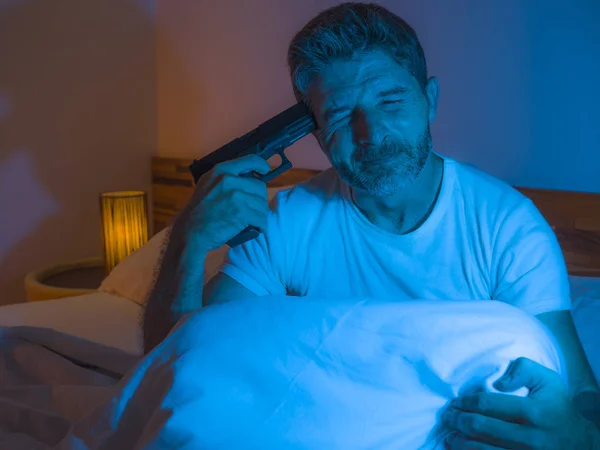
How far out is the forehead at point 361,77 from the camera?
84 cm

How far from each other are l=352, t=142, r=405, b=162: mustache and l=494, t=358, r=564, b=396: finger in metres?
0.36

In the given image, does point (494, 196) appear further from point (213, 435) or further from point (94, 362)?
point (94, 362)

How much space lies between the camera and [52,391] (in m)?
1.04

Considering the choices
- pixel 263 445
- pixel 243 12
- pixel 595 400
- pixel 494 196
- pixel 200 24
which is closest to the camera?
pixel 263 445

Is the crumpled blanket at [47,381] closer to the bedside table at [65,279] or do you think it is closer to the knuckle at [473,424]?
the bedside table at [65,279]

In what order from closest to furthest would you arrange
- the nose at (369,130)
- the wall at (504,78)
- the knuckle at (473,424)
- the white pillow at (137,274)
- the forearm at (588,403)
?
1. the knuckle at (473,424)
2. the forearm at (588,403)
3. the nose at (369,130)
4. the wall at (504,78)
5. the white pillow at (137,274)

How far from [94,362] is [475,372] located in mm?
831

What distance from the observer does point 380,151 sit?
830 mm

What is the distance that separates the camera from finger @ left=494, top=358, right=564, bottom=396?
551mm

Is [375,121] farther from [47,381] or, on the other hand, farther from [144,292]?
[144,292]

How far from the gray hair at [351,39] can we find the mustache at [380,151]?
0.41ft

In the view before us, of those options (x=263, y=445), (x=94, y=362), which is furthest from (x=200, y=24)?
(x=263, y=445)

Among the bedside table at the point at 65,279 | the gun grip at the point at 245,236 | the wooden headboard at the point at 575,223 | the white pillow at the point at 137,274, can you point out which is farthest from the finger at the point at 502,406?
the bedside table at the point at 65,279

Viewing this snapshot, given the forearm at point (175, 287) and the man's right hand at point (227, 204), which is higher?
the man's right hand at point (227, 204)
